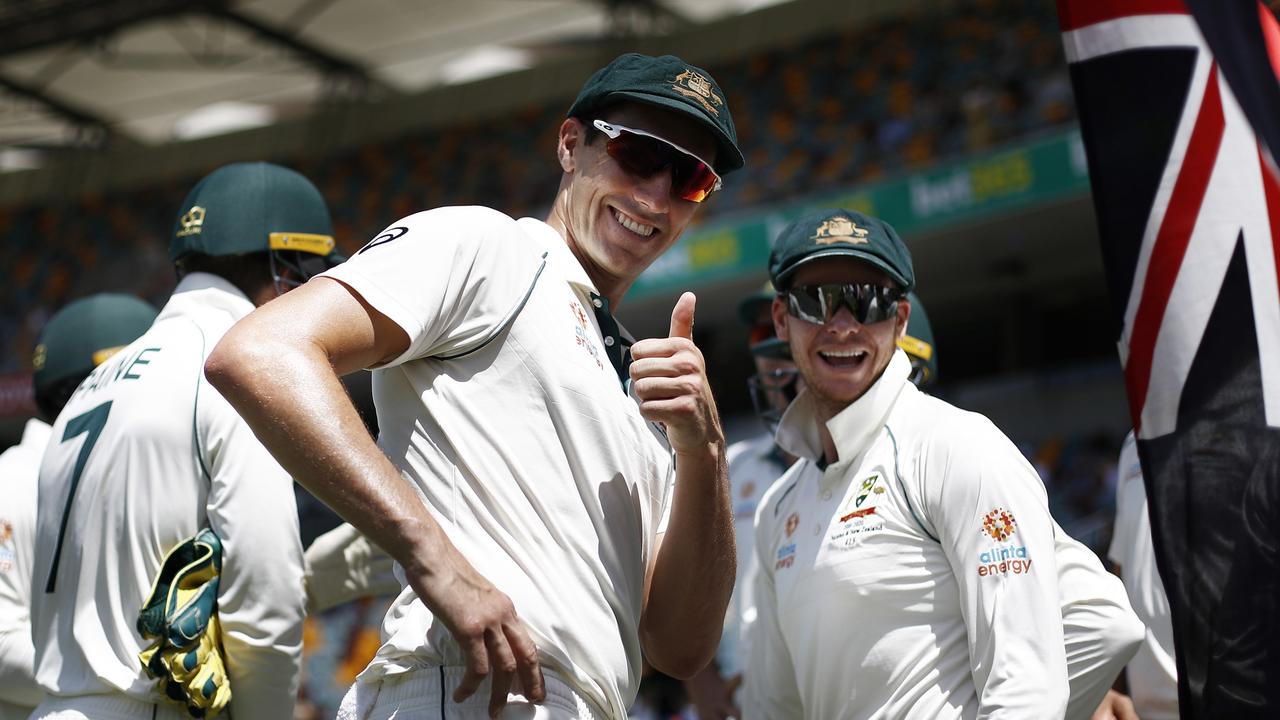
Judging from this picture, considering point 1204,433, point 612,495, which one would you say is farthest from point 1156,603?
point 612,495

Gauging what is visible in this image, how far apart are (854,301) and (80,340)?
8.50ft

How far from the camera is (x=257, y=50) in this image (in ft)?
71.9

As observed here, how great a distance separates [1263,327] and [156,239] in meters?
23.2

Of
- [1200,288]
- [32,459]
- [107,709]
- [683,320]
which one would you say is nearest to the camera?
[683,320]

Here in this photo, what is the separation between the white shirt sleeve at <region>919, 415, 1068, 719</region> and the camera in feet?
Result: 9.56

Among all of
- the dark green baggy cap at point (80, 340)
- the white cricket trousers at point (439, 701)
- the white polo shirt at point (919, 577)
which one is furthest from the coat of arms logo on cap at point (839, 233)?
the dark green baggy cap at point (80, 340)

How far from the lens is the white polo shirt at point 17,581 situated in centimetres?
387

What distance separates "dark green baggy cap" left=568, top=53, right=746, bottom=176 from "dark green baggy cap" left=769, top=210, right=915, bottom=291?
1025 mm

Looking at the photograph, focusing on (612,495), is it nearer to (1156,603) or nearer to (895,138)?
(1156,603)

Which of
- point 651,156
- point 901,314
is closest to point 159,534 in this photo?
point 651,156

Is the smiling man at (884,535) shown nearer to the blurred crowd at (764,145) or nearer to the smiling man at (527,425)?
the smiling man at (527,425)

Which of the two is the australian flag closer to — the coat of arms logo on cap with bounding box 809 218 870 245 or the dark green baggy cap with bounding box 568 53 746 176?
the dark green baggy cap with bounding box 568 53 746 176

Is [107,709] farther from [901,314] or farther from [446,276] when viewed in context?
[901,314]

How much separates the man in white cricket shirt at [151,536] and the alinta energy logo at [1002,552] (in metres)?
1.59
